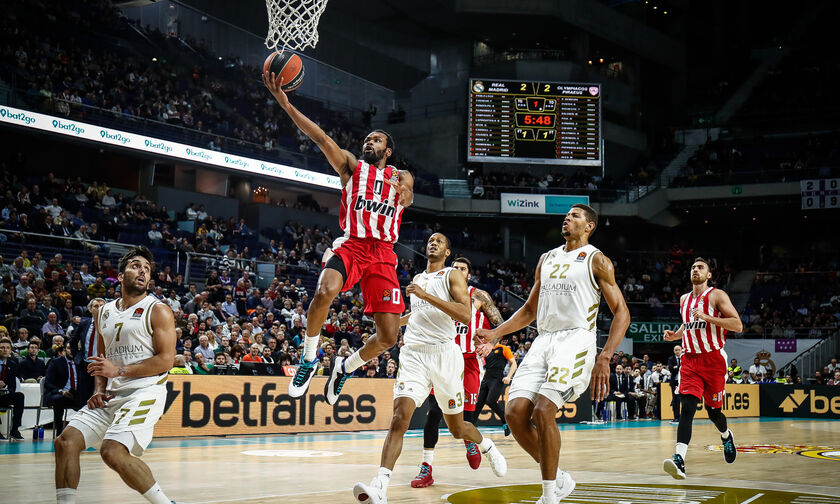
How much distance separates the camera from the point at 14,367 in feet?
42.0

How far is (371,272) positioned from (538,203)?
28.4 metres

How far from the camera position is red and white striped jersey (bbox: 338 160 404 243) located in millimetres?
7199

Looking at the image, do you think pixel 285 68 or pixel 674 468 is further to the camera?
pixel 674 468

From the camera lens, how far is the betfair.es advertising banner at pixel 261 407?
1376cm

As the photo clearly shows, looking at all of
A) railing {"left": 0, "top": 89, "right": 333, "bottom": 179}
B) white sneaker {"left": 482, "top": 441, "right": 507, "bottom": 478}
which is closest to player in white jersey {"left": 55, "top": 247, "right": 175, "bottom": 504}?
white sneaker {"left": 482, "top": 441, "right": 507, "bottom": 478}

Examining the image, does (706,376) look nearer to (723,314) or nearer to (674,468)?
(723,314)

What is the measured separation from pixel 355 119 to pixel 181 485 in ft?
101

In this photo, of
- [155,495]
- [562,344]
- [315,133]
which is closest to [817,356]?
[562,344]

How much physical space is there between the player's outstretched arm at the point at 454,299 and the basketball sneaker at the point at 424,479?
167 cm

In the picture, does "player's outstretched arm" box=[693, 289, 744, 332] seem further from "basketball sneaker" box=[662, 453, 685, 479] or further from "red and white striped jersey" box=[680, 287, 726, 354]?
"basketball sneaker" box=[662, 453, 685, 479]

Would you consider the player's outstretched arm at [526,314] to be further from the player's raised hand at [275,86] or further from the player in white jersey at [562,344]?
the player's raised hand at [275,86]

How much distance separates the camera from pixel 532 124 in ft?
110

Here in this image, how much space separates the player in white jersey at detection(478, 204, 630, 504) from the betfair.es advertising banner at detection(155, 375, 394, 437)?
7.67 metres

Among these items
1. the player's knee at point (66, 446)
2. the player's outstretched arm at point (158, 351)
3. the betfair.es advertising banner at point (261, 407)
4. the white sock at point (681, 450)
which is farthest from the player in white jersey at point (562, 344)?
the betfair.es advertising banner at point (261, 407)
